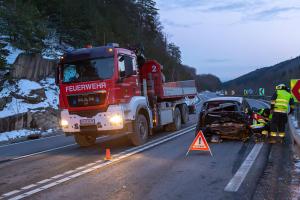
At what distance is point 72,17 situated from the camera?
4100 centimetres

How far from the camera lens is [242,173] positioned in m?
8.92

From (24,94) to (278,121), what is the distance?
59.1ft

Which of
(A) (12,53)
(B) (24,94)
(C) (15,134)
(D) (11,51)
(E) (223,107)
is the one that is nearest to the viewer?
(E) (223,107)

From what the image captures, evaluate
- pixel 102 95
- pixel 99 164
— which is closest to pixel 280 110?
pixel 102 95

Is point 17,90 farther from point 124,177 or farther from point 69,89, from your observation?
point 124,177

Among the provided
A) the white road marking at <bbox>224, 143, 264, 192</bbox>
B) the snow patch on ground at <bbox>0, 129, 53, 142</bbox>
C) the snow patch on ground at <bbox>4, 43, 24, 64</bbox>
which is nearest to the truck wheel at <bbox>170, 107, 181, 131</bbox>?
the snow patch on ground at <bbox>0, 129, 53, 142</bbox>

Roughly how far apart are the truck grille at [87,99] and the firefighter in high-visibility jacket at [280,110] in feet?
17.5

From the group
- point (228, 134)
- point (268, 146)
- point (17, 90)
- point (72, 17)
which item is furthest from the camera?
point (72, 17)

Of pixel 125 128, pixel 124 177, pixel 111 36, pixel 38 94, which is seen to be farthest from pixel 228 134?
pixel 111 36

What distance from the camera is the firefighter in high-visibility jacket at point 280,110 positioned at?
44.9 ft

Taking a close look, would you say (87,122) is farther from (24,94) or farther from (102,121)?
(24,94)

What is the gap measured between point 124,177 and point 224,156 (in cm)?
335

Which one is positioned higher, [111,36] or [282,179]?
[111,36]

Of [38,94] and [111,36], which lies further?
[111,36]
